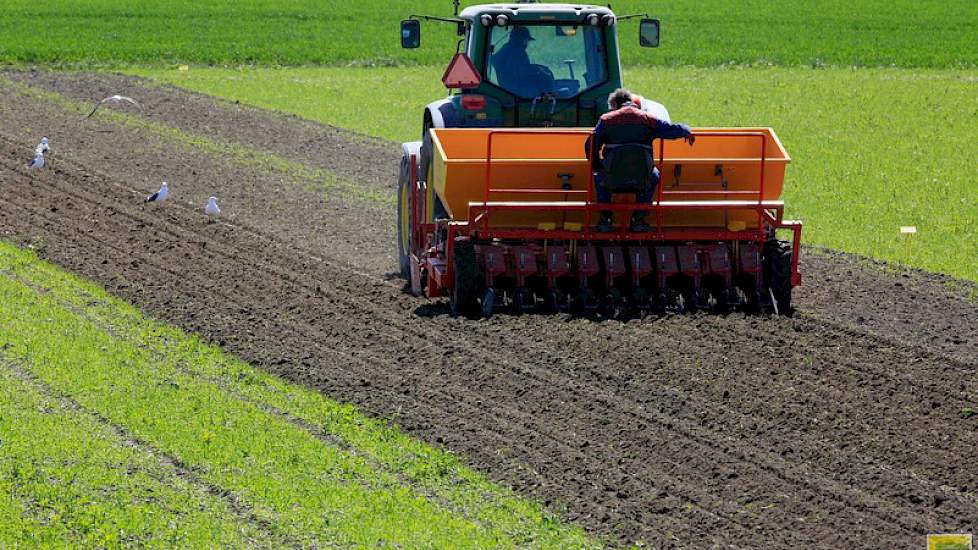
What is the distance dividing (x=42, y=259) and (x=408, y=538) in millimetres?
7574

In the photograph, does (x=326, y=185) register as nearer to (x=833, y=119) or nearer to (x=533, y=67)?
(x=533, y=67)

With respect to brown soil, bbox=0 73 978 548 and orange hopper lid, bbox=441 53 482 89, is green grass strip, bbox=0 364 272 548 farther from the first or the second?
orange hopper lid, bbox=441 53 482 89

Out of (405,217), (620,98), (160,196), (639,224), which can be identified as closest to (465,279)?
(639,224)

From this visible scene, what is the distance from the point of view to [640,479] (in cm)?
824

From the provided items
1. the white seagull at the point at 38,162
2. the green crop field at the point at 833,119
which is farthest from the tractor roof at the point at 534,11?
the white seagull at the point at 38,162

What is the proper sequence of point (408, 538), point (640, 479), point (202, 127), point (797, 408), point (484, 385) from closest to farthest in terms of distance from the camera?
point (408, 538), point (640, 479), point (797, 408), point (484, 385), point (202, 127)

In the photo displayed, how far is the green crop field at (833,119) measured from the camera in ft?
53.7

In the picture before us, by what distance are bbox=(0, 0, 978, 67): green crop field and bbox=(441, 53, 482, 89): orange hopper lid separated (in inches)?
813

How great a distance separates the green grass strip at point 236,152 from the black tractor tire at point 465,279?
6.53 metres

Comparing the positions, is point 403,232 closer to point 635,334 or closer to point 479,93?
point 479,93

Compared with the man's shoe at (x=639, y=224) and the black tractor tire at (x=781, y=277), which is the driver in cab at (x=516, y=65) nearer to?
the man's shoe at (x=639, y=224)

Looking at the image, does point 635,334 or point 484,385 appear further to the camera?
point 635,334

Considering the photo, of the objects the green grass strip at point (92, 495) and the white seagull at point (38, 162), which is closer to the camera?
the green grass strip at point (92, 495)

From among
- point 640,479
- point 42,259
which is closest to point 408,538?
point 640,479
